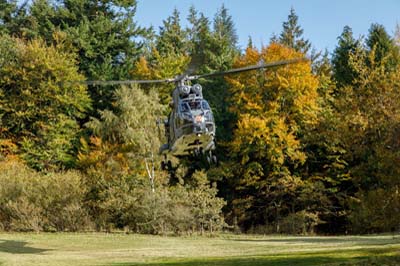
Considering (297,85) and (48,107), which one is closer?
(297,85)

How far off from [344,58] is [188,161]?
561 inches

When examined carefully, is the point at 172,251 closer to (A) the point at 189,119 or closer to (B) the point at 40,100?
(A) the point at 189,119

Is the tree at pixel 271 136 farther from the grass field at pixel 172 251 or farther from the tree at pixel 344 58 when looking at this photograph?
the grass field at pixel 172 251

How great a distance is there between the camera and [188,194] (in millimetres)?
30859

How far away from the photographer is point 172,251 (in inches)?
798

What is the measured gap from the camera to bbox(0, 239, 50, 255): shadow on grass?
20798mm

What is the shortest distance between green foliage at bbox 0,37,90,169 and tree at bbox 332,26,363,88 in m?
18.8

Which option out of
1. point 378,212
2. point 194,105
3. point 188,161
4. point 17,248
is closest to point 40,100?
point 188,161

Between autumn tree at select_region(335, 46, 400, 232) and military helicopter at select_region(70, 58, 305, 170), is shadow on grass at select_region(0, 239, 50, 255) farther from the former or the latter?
autumn tree at select_region(335, 46, 400, 232)

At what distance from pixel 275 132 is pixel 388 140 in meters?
6.96

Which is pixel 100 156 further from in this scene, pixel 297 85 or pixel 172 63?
pixel 297 85

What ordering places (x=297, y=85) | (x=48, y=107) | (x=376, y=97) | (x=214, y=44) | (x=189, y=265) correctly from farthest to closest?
1. (x=214, y=44)
2. (x=48, y=107)
3. (x=297, y=85)
4. (x=376, y=97)
5. (x=189, y=265)

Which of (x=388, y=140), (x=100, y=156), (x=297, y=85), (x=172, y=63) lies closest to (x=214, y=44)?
(x=172, y=63)

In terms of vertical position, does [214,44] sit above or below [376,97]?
above
